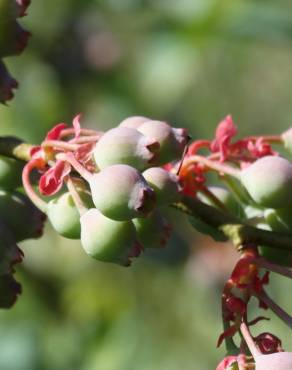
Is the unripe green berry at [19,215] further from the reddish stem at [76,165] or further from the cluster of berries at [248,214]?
the cluster of berries at [248,214]

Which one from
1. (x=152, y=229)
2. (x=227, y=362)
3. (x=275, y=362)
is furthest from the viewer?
(x=152, y=229)

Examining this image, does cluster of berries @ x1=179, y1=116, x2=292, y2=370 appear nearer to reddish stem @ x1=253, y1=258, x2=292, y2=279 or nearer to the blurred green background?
reddish stem @ x1=253, y1=258, x2=292, y2=279

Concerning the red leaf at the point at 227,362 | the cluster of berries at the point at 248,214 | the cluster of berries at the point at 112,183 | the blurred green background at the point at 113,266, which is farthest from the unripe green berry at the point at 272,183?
the blurred green background at the point at 113,266

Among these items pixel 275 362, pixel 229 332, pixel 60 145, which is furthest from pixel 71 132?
pixel 275 362

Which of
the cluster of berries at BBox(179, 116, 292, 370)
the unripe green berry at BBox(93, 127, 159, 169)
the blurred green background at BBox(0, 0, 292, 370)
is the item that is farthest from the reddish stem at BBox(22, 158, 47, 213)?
the blurred green background at BBox(0, 0, 292, 370)

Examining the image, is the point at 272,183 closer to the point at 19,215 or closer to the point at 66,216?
the point at 66,216

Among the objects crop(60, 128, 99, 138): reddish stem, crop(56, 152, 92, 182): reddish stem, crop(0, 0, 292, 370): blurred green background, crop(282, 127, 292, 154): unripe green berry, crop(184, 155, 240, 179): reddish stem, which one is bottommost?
crop(0, 0, 292, 370): blurred green background
